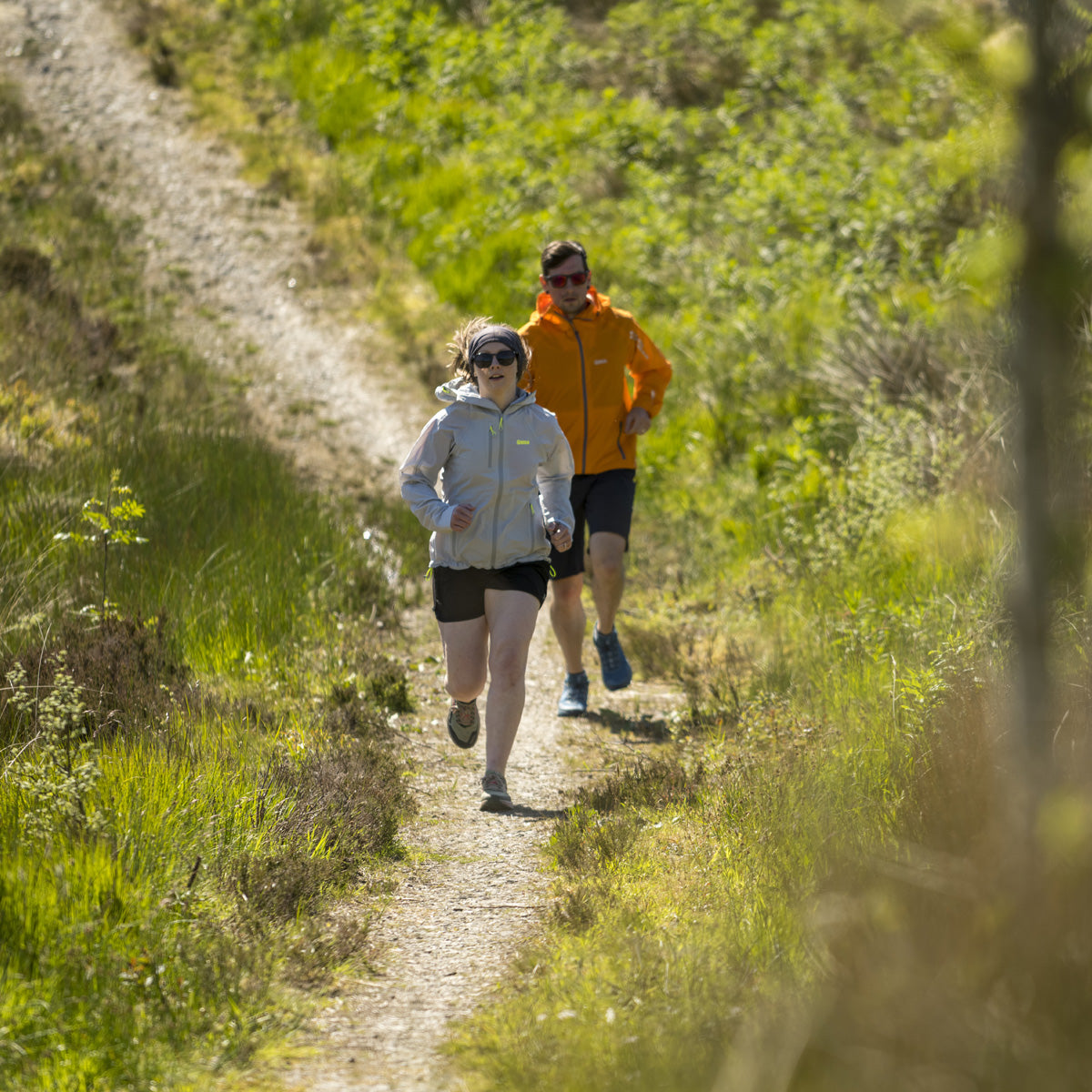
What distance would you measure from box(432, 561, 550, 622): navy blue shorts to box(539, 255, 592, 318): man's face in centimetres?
174

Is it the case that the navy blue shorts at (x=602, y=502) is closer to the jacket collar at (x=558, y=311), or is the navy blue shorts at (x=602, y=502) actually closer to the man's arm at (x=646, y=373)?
the man's arm at (x=646, y=373)

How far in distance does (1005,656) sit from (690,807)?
141cm

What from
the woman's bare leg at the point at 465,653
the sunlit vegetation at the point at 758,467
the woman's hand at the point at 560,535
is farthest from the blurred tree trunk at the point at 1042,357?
the woman's bare leg at the point at 465,653

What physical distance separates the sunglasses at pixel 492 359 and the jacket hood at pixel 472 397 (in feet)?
0.44

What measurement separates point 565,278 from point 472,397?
138cm

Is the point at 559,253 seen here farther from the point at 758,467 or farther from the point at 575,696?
the point at 758,467

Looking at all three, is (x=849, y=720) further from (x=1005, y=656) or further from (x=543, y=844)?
(x=543, y=844)

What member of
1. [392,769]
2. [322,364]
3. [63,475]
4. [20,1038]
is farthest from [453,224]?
[20,1038]

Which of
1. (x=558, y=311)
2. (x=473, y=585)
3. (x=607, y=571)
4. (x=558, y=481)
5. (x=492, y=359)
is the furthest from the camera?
(x=607, y=571)

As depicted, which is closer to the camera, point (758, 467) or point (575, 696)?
point (575, 696)

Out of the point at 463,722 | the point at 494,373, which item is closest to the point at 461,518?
the point at 494,373

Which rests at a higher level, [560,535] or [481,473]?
[481,473]

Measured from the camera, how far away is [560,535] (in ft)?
16.2

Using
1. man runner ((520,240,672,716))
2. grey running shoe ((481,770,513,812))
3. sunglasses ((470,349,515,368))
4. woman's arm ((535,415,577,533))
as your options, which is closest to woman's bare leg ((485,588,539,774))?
grey running shoe ((481,770,513,812))
